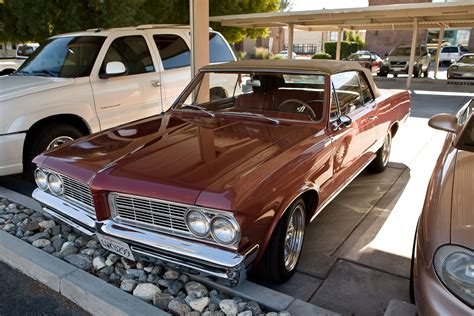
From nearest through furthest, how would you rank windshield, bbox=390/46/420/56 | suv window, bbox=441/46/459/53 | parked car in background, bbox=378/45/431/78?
parked car in background, bbox=378/45/431/78, windshield, bbox=390/46/420/56, suv window, bbox=441/46/459/53

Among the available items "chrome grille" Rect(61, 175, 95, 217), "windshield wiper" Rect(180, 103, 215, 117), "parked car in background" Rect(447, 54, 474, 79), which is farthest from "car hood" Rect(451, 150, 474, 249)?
"parked car in background" Rect(447, 54, 474, 79)

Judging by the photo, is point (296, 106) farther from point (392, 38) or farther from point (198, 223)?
point (392, 38)

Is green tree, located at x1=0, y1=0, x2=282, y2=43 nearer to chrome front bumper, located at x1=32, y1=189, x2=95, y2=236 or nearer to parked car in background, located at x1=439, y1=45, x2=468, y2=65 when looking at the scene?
chrome front bumper, located at x1=32, y1=189, x2=95, y2=236

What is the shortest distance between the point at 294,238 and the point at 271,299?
602mm

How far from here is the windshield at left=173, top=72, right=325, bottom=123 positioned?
3.93 meters

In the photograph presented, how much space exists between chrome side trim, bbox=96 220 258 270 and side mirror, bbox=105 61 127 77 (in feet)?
10.1

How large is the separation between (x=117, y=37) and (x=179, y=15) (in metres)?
6.19

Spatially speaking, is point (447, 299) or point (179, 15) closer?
point (447, 299)

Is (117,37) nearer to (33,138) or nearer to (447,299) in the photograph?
(33,138)

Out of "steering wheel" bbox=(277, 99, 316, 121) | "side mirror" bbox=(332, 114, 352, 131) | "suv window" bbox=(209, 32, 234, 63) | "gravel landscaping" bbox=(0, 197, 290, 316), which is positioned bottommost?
"gravel landscaping" bbox=(0, 197, 290, 316)

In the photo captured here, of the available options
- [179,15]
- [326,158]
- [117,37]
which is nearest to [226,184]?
[326,158]

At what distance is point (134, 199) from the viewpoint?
2.75 m

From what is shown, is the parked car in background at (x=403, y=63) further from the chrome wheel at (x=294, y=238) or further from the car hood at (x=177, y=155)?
the chrome wheel at (x=294, y=238)

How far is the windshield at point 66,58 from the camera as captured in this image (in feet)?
18.2
